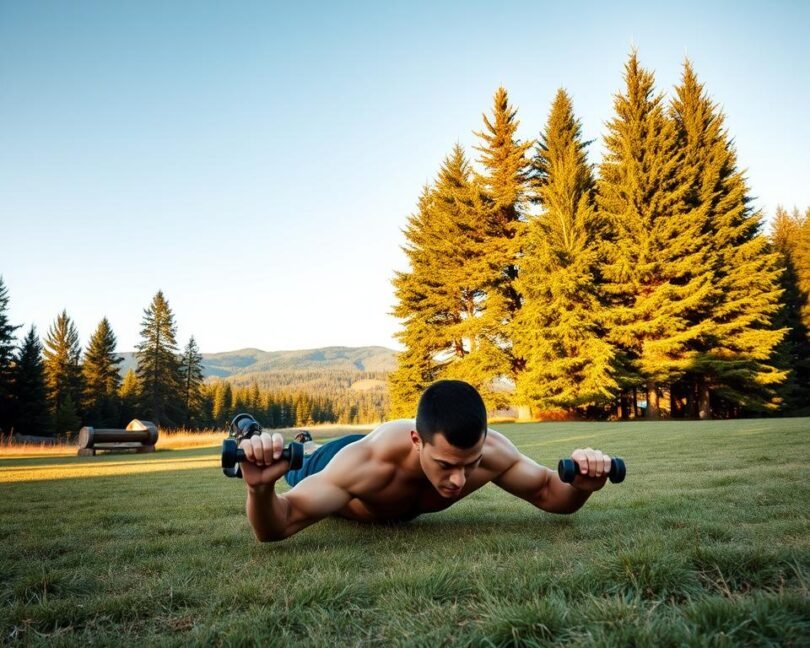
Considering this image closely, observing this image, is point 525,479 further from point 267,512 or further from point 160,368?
point 160,368

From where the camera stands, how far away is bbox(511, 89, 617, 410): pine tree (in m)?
23.8

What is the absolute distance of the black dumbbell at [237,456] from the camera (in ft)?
7.55

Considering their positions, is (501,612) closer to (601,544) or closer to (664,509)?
(601,544)

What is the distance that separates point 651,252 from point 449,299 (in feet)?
40.2

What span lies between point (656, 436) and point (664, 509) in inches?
354

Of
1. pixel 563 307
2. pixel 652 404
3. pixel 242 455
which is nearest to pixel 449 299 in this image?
pixel 563 307

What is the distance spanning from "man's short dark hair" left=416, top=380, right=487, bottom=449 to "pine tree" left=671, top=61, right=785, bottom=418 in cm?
2545

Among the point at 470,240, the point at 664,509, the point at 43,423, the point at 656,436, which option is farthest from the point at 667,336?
the point at 43,423

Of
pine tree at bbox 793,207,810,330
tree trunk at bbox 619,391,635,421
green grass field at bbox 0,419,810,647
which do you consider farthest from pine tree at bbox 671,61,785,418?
green grass field at bbox 0,419,810,647

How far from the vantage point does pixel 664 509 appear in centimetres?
354

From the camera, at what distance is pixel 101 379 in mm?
→ 48719

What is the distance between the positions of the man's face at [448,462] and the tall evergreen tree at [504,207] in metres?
26.2

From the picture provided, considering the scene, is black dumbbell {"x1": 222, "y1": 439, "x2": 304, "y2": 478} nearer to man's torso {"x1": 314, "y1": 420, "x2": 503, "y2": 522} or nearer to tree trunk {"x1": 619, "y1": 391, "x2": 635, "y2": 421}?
man's torso {"x1": 314, "y1": 420, "x2": 503, "y2": 522}

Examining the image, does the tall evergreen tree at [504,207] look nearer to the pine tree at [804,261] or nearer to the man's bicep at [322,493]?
the pine tree at [804,261]
